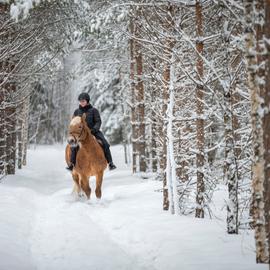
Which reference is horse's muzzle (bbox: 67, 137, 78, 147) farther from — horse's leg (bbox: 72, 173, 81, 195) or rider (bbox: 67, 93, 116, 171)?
horse's leg (bbox: 72, 173, 81, 195)

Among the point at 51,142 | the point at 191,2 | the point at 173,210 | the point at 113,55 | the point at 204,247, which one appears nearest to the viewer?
the point at 204,247

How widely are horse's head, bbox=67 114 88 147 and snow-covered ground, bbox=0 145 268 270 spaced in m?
1.68

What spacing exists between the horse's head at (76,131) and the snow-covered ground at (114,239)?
1.68 metres

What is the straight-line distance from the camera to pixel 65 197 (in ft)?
39.3

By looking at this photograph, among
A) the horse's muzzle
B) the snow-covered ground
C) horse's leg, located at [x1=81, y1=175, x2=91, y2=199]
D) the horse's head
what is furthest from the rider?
the snow-covered ground

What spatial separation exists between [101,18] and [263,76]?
5607 mm

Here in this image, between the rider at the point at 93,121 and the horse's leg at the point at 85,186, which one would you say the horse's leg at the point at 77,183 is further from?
the horse's leg at the point at 85,186

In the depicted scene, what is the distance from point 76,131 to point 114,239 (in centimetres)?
441

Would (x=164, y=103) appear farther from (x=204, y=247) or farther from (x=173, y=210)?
(x=204, y=247)

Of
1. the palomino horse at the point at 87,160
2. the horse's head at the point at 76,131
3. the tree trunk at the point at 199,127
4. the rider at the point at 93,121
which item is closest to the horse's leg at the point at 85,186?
the palomino horse at the point at 87,160

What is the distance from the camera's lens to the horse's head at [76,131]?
424 inches

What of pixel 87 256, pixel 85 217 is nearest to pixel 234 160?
pixel 87 256

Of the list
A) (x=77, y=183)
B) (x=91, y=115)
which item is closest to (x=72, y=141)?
(x=91, y=115)

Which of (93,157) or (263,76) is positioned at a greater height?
(263,76)
